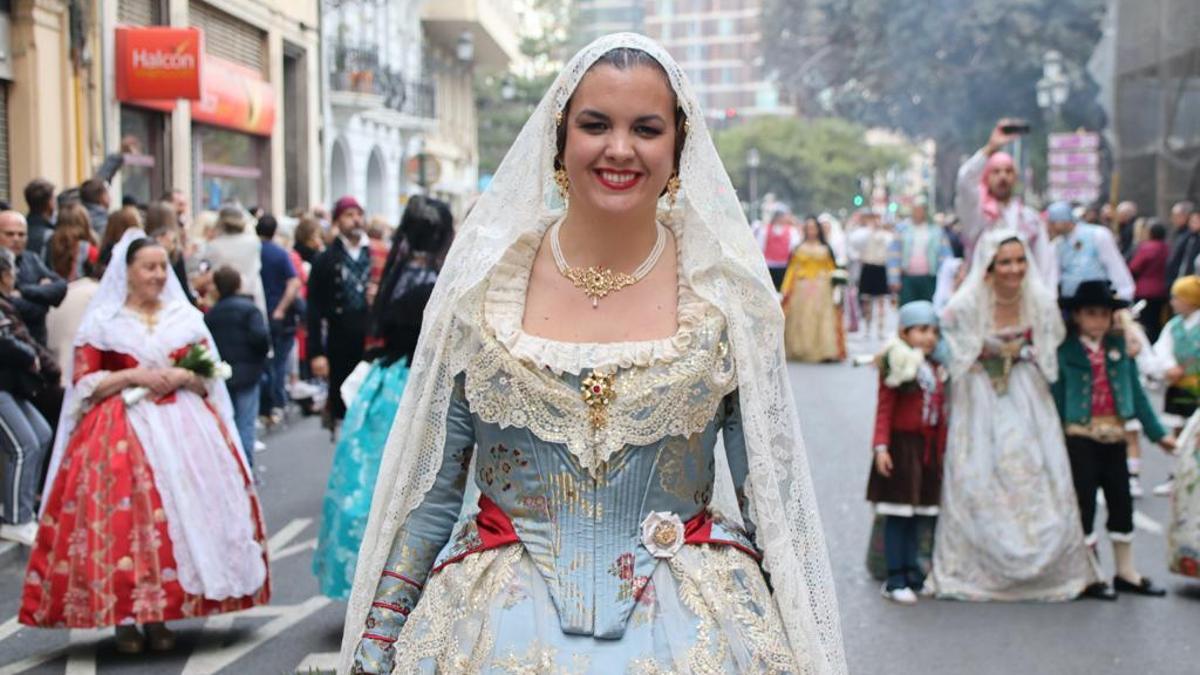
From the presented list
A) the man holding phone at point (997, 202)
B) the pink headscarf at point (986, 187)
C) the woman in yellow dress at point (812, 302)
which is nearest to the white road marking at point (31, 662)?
the man holding phone at point (997, 202)

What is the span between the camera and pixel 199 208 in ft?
74.5

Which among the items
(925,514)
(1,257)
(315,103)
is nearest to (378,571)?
(925,514)

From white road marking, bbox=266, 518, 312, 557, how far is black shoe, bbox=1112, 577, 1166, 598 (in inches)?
172

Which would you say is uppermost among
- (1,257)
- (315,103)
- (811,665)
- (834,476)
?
(315,103)

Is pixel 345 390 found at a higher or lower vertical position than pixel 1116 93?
lower

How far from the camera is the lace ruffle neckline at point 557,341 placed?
119 inches

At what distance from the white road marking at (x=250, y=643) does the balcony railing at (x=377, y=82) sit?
2433 cm

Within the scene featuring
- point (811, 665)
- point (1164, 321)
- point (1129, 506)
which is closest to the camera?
point (811, 665)

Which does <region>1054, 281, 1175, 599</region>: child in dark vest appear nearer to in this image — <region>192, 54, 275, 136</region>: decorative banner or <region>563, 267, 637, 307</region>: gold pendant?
<region>563, 267, 637, 307</region>: gold pendant

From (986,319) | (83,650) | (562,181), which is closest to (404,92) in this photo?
(986,319)

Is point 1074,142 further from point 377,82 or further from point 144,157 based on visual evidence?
point 144,157

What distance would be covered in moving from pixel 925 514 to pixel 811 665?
5256 millimetres

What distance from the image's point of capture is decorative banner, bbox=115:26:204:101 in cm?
1817

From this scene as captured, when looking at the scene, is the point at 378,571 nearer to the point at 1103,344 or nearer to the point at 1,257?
the point at 1103,344
